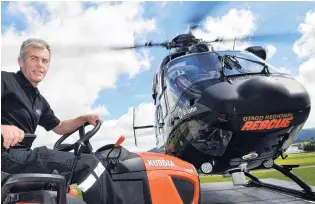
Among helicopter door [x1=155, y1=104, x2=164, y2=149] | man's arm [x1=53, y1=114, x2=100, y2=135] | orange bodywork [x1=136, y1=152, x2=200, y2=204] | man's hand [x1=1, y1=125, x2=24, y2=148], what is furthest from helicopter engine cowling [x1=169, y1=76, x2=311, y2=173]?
man's hand [x1=1, y1=125, x2=24, y2=148]

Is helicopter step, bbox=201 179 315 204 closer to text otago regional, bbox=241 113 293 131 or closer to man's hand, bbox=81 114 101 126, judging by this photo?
text otago regional, bbox=241 113 293 131

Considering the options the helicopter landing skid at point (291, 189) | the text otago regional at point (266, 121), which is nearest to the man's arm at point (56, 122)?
the text otago regional at point (266, 121)

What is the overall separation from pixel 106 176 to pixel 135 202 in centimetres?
44

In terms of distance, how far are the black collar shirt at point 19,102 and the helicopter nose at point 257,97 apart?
2.98 metres

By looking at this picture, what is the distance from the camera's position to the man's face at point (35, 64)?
257 cm

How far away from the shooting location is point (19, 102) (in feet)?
8.07

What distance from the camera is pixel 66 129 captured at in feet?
10.3

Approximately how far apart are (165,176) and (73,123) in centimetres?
99

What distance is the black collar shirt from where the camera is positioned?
2.38 metres

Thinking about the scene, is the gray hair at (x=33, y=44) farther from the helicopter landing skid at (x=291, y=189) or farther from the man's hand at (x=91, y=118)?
the helicopter landing skid at (x=291, y=189)

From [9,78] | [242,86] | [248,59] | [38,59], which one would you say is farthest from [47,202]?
[248,59]

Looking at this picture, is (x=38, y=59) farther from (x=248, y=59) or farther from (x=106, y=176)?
(x=248, y=59)

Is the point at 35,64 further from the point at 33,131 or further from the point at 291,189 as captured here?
the point at 291,189

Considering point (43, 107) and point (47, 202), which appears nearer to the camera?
point (47, 202)
